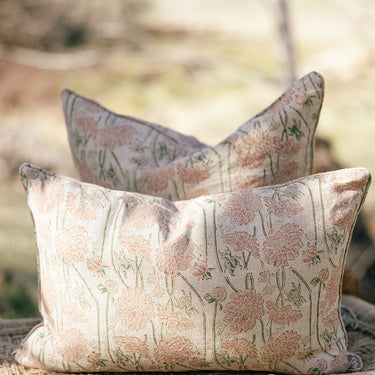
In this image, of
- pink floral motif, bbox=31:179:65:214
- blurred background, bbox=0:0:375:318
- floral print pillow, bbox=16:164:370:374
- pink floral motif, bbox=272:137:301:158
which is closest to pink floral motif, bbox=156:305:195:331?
floral print pillow, bbox=16:164:370:374

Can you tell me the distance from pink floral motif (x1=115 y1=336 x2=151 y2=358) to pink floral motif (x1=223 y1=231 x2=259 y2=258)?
0.22 m

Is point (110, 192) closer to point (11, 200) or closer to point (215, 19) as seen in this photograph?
point (11, 200)

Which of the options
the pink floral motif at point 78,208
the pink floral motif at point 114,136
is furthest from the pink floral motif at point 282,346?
the pink floral motif at point 114,136

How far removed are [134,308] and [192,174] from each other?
0.30 metres

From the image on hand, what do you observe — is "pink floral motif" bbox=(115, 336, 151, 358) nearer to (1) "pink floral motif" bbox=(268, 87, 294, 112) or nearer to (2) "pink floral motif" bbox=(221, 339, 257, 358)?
(2) "pink floral motif" bbox=(221, 339, 257, 358)

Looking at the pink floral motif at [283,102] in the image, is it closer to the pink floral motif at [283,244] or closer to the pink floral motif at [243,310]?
the pink floral motif at [283,244]

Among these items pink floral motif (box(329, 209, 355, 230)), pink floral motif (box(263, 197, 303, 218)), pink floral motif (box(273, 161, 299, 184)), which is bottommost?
pink floral motif (box(329, 209, 355, 230))

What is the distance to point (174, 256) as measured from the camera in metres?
0.81

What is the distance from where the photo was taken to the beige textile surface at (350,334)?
94 centimetres

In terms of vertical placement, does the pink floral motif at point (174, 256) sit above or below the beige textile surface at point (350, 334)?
above

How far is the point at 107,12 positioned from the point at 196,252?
464 cm

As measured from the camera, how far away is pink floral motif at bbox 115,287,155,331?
812 mm

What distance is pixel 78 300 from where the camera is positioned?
83 centimetres

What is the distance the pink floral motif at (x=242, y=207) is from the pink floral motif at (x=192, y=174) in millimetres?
136
